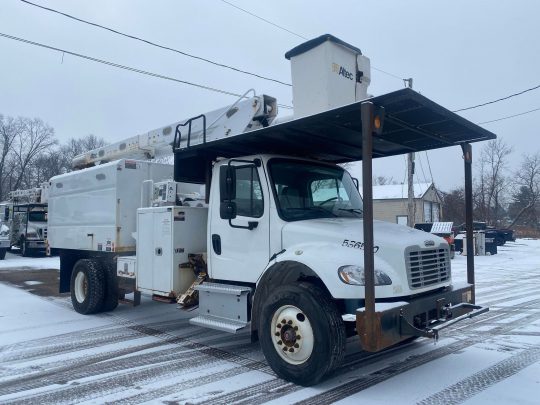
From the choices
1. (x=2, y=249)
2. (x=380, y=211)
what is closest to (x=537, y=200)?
(x=380, y=211)

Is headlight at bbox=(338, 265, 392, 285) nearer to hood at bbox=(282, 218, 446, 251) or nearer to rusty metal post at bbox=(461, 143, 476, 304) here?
hood at bbox=(282, 218, 446, 251)

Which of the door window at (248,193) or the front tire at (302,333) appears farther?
the door window at (248,193)

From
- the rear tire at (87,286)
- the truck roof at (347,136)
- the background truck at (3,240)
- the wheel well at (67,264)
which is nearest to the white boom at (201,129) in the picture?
the truck roof at (347,136)

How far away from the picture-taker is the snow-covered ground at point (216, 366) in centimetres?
470

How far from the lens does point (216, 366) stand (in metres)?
5.73

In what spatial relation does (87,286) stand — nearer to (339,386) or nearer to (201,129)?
(201,129)

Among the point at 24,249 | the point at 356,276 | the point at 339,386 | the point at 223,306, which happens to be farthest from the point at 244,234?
the point at 24,249

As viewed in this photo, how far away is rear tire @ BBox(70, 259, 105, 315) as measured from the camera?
8.53m

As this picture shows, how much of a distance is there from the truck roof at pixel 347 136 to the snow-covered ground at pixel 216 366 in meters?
2.56

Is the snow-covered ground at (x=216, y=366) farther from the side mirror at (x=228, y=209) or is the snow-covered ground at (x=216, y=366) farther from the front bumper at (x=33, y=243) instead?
the front bumper at (x=33, y=243)

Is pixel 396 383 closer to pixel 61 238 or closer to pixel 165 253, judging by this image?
pixel 165 253

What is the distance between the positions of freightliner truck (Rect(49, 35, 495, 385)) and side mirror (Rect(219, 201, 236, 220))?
0.05ft

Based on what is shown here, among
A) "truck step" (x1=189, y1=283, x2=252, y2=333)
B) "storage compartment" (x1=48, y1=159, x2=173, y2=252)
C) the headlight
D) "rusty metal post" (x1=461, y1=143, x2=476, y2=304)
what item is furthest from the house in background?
the headlight

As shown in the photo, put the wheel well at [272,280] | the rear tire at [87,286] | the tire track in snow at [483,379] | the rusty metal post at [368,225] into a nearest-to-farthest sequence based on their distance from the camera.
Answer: the rusty metal post at [368,225], the tire track in snow at [483,379], the wheel well at [272,280], the rear tire at [87,286]
